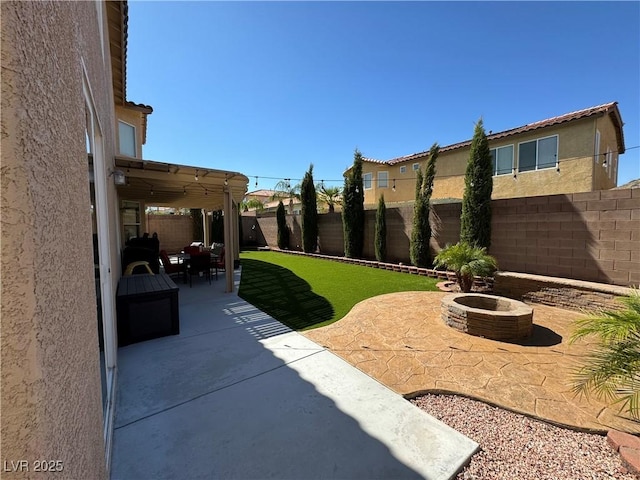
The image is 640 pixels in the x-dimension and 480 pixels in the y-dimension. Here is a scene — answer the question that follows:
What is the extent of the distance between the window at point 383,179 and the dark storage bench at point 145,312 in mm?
19545

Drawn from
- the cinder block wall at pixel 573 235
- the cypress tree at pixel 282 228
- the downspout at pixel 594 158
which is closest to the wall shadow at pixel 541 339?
the cinder block wall at pixel 573 235

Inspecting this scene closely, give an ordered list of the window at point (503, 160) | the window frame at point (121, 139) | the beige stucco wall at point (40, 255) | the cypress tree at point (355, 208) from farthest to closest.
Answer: the cypress tree at point (355, 208) < the window at point (503, 160) < the window frame at point (121, 139) < the beige stucco wall at point (40, 255)

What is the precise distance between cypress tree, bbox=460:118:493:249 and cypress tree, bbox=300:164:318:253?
10.9 meters

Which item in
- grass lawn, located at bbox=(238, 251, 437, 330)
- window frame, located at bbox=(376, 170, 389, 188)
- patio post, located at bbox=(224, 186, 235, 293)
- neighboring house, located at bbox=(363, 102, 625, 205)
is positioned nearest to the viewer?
grass lawn, located at bbox=(238, 251, 437, 330)

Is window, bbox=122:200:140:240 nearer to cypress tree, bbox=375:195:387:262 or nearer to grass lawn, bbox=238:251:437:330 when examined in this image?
grass lawn, bbox=238:251:437:330

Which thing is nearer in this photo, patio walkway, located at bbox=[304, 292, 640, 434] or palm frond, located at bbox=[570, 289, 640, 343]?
palm frond, located at bbox=[570, 289, 640, 343]

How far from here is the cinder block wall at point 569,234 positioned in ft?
23.5

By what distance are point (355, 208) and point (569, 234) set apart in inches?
383

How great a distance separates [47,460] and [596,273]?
36.3 feet

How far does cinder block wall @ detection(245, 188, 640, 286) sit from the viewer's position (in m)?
7.17

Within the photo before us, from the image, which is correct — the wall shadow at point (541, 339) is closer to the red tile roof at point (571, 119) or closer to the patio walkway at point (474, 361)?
the patio walkway at point (474, 361)

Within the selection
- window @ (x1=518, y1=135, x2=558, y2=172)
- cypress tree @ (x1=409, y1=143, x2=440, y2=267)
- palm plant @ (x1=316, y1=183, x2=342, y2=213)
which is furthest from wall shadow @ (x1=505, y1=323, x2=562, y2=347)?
palm plant @ (x1=316, y1=183, x2=342, y2=213)

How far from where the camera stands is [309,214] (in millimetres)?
19656

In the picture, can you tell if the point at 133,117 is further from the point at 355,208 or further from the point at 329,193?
the point at 329,193
